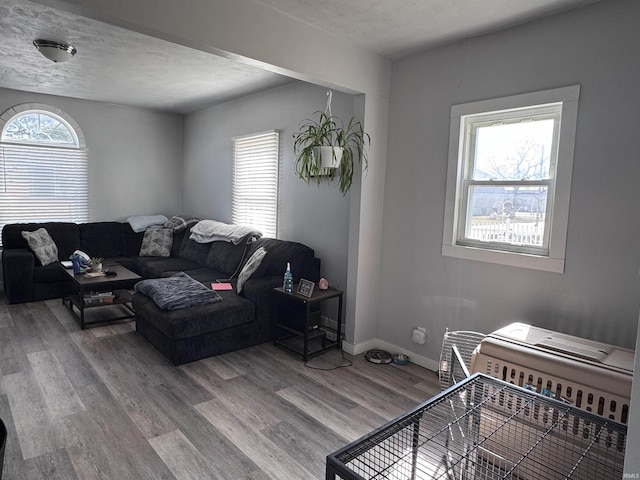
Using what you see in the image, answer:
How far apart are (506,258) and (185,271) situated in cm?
351

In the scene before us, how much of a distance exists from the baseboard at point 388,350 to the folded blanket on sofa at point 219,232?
1736mm

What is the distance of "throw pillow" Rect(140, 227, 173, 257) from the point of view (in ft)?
18.5

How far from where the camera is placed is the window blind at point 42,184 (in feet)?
17.3

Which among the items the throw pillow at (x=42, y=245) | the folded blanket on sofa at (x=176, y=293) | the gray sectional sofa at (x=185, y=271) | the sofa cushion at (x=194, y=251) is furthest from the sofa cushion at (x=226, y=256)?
the throw pillow at (x=42, y=245)

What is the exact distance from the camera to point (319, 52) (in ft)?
9.61

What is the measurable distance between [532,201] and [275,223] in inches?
108

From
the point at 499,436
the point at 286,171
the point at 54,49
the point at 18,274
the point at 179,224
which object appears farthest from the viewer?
the point at 179,224

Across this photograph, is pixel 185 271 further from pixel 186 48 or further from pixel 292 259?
pixel 186 48

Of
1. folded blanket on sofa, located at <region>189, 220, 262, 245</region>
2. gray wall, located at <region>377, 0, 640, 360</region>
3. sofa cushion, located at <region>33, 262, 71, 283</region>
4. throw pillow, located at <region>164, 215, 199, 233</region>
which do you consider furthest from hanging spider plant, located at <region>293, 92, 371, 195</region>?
sofa cushion, located at <region>33, 262, 71, 283</region>

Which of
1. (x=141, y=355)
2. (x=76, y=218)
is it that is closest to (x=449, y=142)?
(x=141, y=355)

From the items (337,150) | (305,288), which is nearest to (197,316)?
(305,288)

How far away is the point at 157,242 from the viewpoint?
18.7 ft

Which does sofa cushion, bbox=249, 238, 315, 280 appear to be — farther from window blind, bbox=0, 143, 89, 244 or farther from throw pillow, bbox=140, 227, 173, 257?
window blind, bbox=0, 143, 89, 244

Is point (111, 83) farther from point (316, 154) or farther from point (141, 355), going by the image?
point (141, 355)
